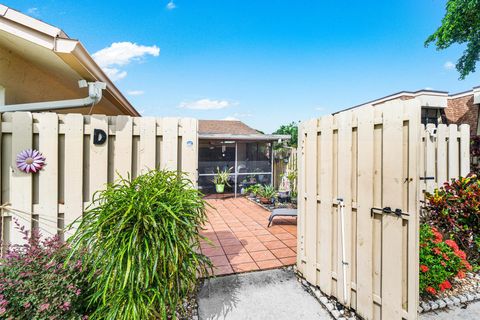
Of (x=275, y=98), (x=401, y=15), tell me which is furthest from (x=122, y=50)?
(x=401, y=15)

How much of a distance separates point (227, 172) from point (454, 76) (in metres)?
13.2

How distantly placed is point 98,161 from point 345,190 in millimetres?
2798

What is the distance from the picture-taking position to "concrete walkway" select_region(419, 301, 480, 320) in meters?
2.44

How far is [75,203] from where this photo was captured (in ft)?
7.97

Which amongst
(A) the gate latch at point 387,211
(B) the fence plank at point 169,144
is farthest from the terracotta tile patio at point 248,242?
(A) the gate latch at point 387,211

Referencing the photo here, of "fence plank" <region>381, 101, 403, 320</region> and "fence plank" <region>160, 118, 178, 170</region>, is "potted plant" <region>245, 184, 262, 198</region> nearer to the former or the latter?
"fence plank" <region>160, 118, 178, 170</region>

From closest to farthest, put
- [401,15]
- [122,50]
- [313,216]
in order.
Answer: [313,216], [401,15], [122,50]

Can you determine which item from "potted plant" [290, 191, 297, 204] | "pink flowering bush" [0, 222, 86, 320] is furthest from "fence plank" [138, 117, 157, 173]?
"potted plant" [290, 191, 297, 204]

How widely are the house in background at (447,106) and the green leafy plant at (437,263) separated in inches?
372

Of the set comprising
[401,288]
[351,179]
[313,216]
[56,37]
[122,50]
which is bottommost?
[401,288]

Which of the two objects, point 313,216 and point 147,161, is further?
point 313,216

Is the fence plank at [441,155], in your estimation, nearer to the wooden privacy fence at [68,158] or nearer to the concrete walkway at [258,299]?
the concrete walkway at [258,299]

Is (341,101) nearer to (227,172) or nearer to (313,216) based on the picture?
(227,172)

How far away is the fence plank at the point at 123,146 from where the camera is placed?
2523 mm
